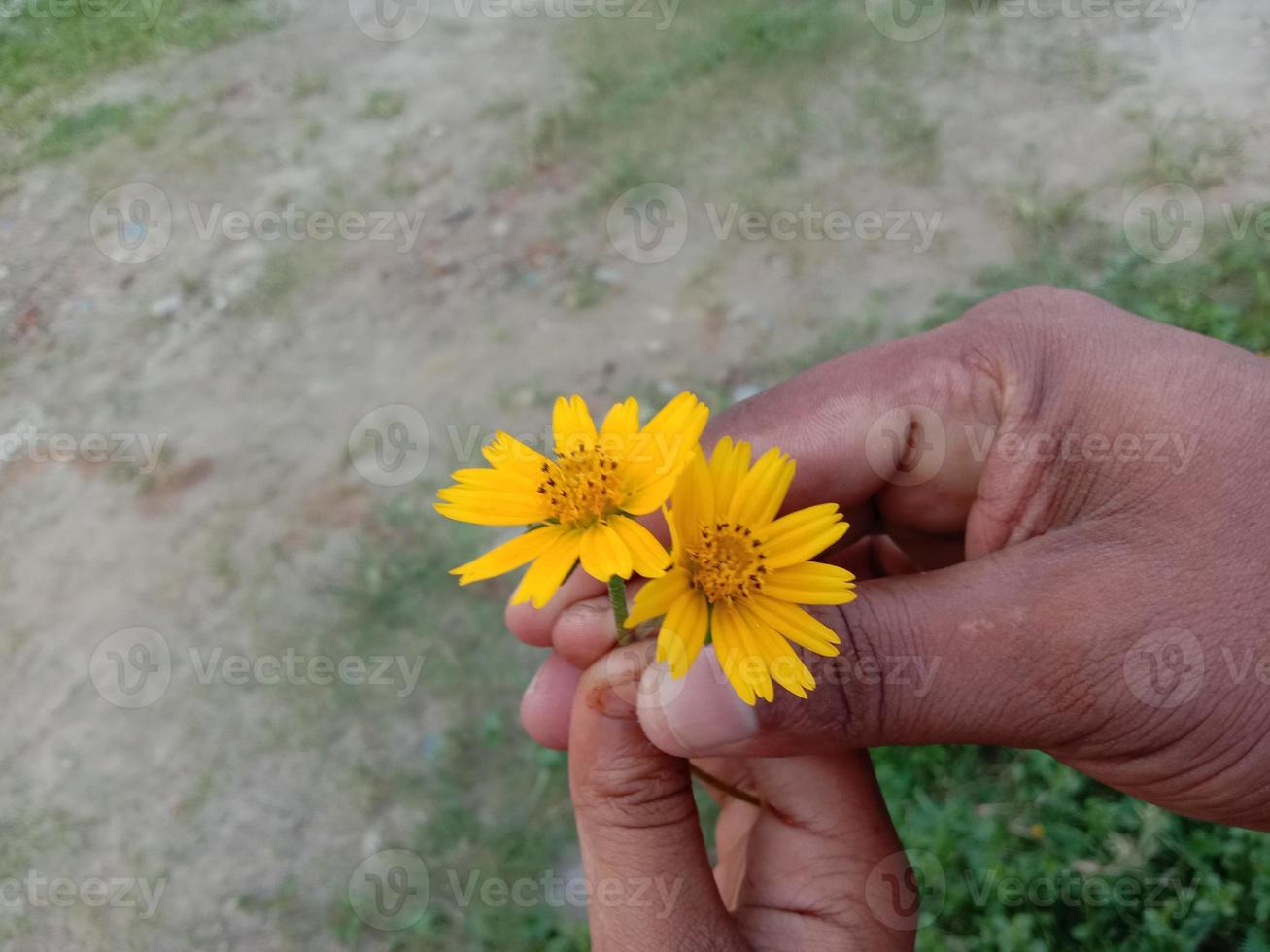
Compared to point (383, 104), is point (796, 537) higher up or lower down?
higher up

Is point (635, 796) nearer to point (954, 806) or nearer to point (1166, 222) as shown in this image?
point (954, 806)

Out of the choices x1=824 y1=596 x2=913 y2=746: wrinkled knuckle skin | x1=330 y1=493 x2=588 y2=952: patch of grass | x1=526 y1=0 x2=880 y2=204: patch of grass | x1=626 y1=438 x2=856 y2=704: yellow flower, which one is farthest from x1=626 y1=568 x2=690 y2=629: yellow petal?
x1=526 y1=0 x2=880 y2=204: patch of grass

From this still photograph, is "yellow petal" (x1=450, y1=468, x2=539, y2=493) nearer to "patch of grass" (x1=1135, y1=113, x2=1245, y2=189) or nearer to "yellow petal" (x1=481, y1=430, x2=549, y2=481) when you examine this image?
"yellow petal" (x1=481, y1=430, x2=549, y2=481)

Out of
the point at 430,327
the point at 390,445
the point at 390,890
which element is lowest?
the point at 390,890

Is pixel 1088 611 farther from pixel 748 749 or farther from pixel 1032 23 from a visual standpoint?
pixel 1032 23

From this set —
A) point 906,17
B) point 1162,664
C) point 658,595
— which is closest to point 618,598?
point 658,595

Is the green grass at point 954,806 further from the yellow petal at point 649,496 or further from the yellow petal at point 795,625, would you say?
the yellow petal at point 649,496
